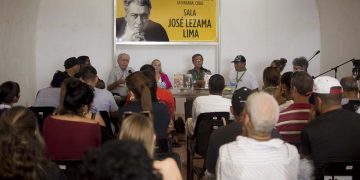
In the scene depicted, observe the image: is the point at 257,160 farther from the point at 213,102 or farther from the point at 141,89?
the point at 213,102

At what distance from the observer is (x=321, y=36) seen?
30.8ft

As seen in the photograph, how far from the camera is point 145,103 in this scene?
4129 mm

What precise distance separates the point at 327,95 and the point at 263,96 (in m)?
0.75

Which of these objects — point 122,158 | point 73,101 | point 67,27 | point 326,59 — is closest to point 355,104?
point 73,101

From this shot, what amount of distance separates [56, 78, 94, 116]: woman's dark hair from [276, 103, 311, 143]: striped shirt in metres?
1.49

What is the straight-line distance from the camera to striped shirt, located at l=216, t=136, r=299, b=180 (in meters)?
2.38

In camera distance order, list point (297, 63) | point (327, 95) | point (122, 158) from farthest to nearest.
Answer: point (297, 63)
point (327, 95)
point (122, 158)

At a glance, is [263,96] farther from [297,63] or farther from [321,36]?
[321,36]

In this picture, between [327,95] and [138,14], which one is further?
[138,14]

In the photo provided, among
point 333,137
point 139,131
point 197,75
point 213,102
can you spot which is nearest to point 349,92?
point 213,102

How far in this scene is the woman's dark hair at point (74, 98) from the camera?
3.47 metres

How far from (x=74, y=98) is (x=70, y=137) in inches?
12.0

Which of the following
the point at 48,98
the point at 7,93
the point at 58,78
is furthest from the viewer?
the point at 58,78

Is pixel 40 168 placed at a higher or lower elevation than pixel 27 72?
lower
